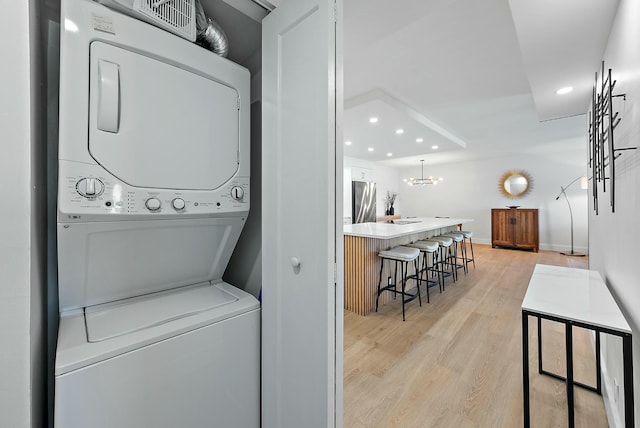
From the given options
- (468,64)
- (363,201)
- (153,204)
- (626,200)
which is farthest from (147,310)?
(363,201)

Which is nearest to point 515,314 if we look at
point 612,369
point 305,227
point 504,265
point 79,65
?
point 612,369

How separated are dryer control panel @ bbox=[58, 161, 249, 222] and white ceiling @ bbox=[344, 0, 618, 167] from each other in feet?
4.28

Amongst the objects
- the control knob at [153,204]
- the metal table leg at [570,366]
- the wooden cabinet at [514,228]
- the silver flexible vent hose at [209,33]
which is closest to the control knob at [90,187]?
the control knob at [153,204]

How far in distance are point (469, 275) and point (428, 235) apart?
3.07ft

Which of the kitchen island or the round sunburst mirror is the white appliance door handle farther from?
the round sunburst mirror

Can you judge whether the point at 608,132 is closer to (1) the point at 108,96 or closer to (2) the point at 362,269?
(2) the point at 362,269

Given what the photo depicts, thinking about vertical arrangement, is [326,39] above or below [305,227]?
above

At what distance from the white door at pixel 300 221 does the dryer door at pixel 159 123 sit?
193 mm

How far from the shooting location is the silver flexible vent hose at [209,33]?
1.13 m

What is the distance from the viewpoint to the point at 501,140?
544 centimetres

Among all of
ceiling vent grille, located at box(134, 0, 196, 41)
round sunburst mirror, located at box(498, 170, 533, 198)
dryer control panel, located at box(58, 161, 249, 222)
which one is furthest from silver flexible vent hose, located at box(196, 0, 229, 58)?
round sunburst mirror, located at box(498, 170, 533, 198)

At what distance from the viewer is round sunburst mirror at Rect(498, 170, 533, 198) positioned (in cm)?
702

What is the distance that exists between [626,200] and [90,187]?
7.01 ft

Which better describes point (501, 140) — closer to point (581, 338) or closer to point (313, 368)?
point (581, 338)
